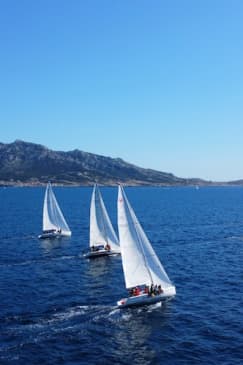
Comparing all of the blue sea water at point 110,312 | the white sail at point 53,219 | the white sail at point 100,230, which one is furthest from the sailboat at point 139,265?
the white sail at point 53,219

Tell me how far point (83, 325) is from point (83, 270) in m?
24.6

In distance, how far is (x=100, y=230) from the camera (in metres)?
81.2

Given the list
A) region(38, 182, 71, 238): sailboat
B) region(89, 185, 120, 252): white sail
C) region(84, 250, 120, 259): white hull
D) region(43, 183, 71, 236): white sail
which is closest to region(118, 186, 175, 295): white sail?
region(84, 250, 120, 259): white hull

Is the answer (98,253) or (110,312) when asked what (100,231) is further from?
(110,312)

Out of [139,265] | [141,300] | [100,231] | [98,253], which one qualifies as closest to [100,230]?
[100,231]

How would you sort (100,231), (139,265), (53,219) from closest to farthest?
(139,265) < (100,231) < (53,219)

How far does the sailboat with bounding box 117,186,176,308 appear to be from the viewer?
50281mm

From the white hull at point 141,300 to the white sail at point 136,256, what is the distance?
3.80ft

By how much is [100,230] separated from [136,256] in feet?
95.9

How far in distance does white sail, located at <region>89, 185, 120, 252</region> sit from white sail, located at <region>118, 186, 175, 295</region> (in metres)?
27.3

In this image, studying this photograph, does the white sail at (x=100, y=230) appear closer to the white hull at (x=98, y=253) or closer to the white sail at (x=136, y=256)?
the white hull at (x=98, y=253)

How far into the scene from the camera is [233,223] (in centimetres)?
12544

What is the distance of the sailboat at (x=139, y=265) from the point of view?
5028cm

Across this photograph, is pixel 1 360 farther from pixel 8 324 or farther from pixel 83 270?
pixel 83 270
